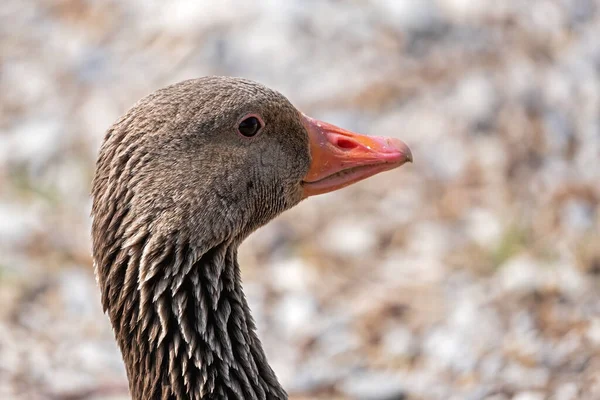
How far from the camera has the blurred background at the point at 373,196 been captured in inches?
266

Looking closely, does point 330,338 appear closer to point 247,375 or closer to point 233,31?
point 247,375

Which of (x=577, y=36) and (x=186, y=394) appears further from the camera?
(x=577, y=36)

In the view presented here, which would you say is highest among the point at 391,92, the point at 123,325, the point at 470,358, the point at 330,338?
the point at 391,92

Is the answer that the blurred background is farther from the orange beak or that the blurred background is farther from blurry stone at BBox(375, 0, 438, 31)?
the orange beak

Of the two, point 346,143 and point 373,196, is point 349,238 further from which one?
point 346,143

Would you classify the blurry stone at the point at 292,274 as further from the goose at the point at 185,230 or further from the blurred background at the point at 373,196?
the goose at the point at 185,230

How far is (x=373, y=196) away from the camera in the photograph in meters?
8.37

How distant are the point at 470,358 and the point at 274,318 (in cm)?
163

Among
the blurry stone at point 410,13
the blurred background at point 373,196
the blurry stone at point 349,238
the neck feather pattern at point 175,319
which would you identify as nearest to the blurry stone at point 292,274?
the blurred background at point 373,196

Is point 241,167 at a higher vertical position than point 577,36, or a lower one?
lower

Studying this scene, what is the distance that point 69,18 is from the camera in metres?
10.3

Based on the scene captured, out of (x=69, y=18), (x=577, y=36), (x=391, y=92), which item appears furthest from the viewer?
(x=69, y=18)

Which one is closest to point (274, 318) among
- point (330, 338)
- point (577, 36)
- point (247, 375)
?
point (330, 338)

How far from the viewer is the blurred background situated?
6.77m
